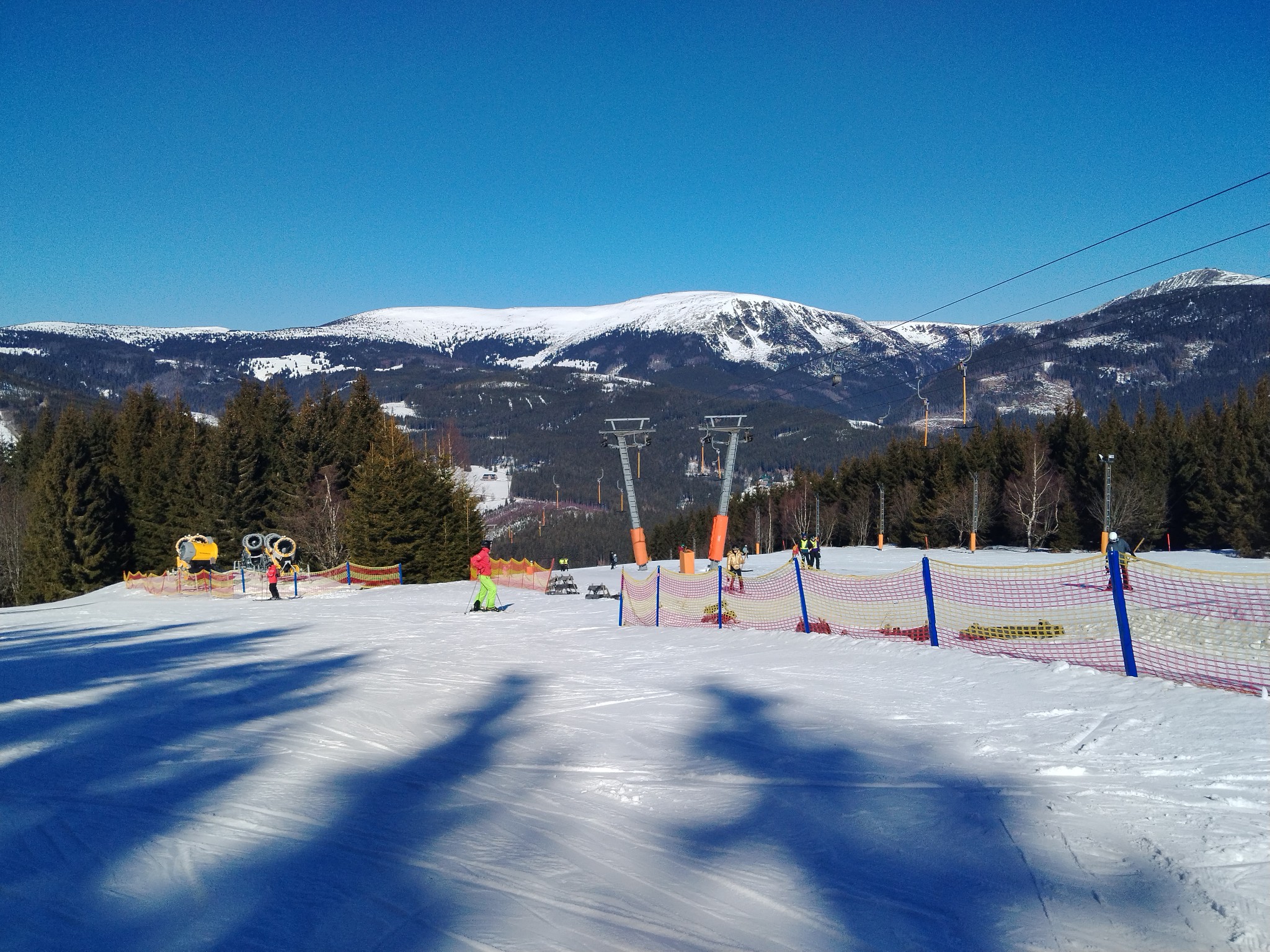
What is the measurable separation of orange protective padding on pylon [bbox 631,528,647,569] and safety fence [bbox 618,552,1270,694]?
84.6 ft

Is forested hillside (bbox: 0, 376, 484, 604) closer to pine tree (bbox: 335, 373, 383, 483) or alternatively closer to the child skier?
pine tree (bbox: 335, 373, 383, 483)

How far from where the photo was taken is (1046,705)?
7.75 m

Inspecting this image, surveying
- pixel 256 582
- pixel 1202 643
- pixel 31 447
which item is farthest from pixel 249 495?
pixel 1202 643

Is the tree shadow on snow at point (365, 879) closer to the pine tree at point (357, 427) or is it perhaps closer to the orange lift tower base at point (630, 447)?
the orange lift tower base at point (630, 447)

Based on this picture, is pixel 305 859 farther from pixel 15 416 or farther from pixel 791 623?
pixel 15 416

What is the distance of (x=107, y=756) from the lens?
23.3ft

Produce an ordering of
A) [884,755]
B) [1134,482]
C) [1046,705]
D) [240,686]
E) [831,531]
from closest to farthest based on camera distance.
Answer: [884,755]
[1046,705]
[240,686]
[1134,482]
[831,531]

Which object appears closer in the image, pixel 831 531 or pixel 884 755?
pixel 884 755

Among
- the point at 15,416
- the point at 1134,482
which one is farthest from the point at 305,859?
the point at 15,416

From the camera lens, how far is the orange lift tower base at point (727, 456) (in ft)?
147

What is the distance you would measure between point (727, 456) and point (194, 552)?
2680 centimetres

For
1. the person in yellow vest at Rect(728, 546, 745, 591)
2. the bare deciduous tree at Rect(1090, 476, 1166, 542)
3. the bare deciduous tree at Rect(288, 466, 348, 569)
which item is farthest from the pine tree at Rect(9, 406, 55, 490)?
the bare deciduous tree at Rect(1090, 476, 1166, 542)

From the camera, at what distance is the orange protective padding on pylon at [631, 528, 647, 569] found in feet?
157

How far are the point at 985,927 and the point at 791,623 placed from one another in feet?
37.0
